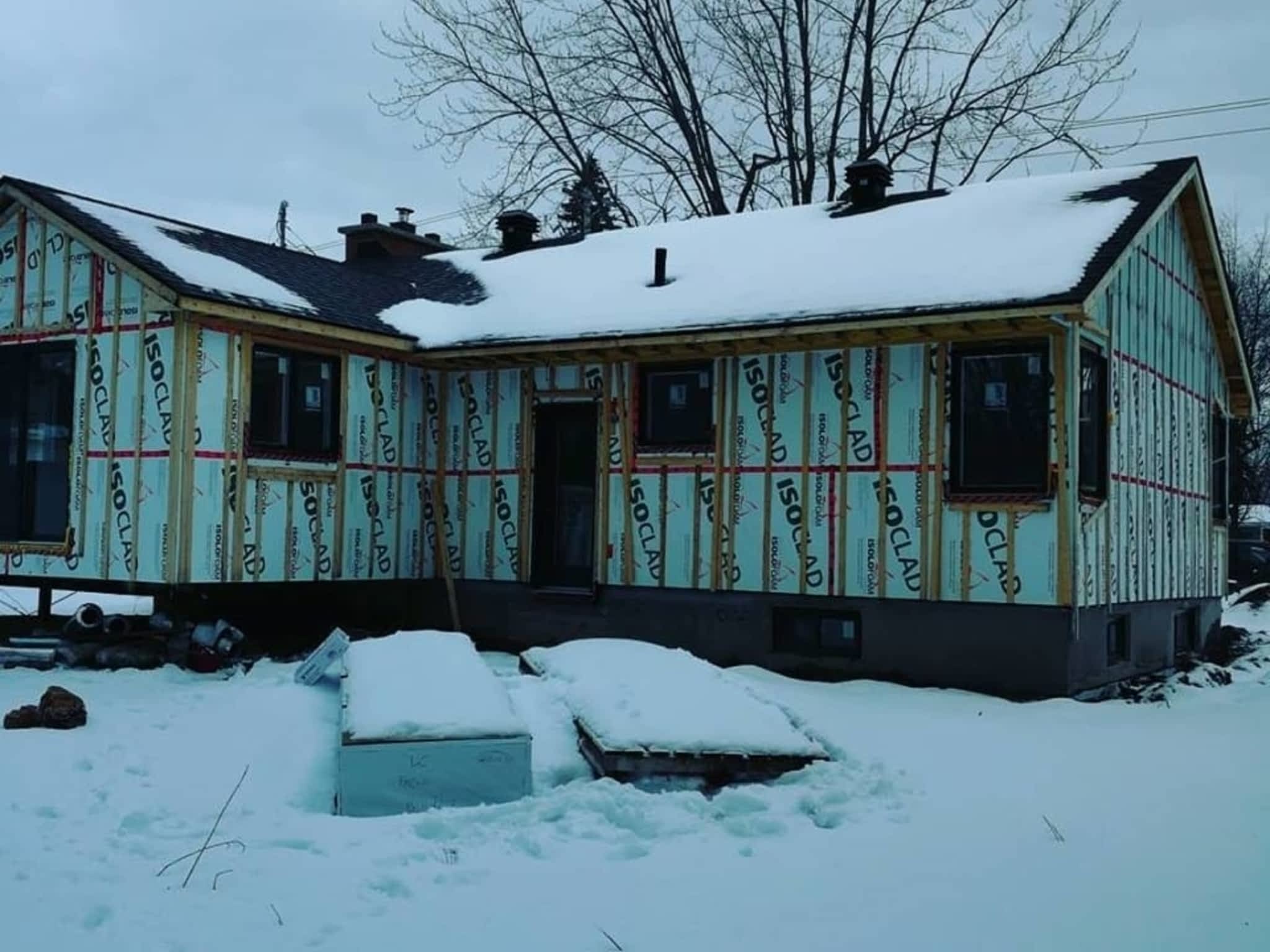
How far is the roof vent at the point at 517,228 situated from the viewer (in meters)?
16.8

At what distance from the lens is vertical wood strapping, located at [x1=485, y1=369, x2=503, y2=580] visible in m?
13.2

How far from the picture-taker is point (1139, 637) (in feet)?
40.4

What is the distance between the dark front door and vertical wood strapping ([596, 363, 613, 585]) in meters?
0.42

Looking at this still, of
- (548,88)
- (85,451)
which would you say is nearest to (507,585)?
(85,451)

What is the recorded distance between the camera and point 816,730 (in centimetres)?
818

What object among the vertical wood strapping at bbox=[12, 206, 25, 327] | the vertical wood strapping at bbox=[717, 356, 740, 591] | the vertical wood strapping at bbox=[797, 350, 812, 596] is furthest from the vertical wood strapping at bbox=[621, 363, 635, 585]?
the vertical wood strapping at bbox=[12, 206, 25, 327]

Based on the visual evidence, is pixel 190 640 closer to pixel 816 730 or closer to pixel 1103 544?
pixel 816 730

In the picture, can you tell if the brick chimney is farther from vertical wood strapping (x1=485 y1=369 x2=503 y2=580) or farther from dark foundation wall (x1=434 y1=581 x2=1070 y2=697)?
dark foundation wall (x1=434 y1=581 x2=1070 y2=697)

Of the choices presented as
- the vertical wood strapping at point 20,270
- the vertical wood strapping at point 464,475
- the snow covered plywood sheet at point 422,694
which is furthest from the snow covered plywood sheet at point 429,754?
the vertical wood strapping at point 20,270

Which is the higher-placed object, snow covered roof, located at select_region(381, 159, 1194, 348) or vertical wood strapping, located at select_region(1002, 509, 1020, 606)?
snow covered roof, located at select_region(381, 159, 1194, 348)

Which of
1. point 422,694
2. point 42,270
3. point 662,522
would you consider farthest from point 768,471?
point 42,270

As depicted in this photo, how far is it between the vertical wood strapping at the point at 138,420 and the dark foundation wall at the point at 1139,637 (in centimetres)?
815

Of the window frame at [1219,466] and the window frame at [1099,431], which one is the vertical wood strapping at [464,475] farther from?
the window frame at [1219,466]

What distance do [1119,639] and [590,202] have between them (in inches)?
753
